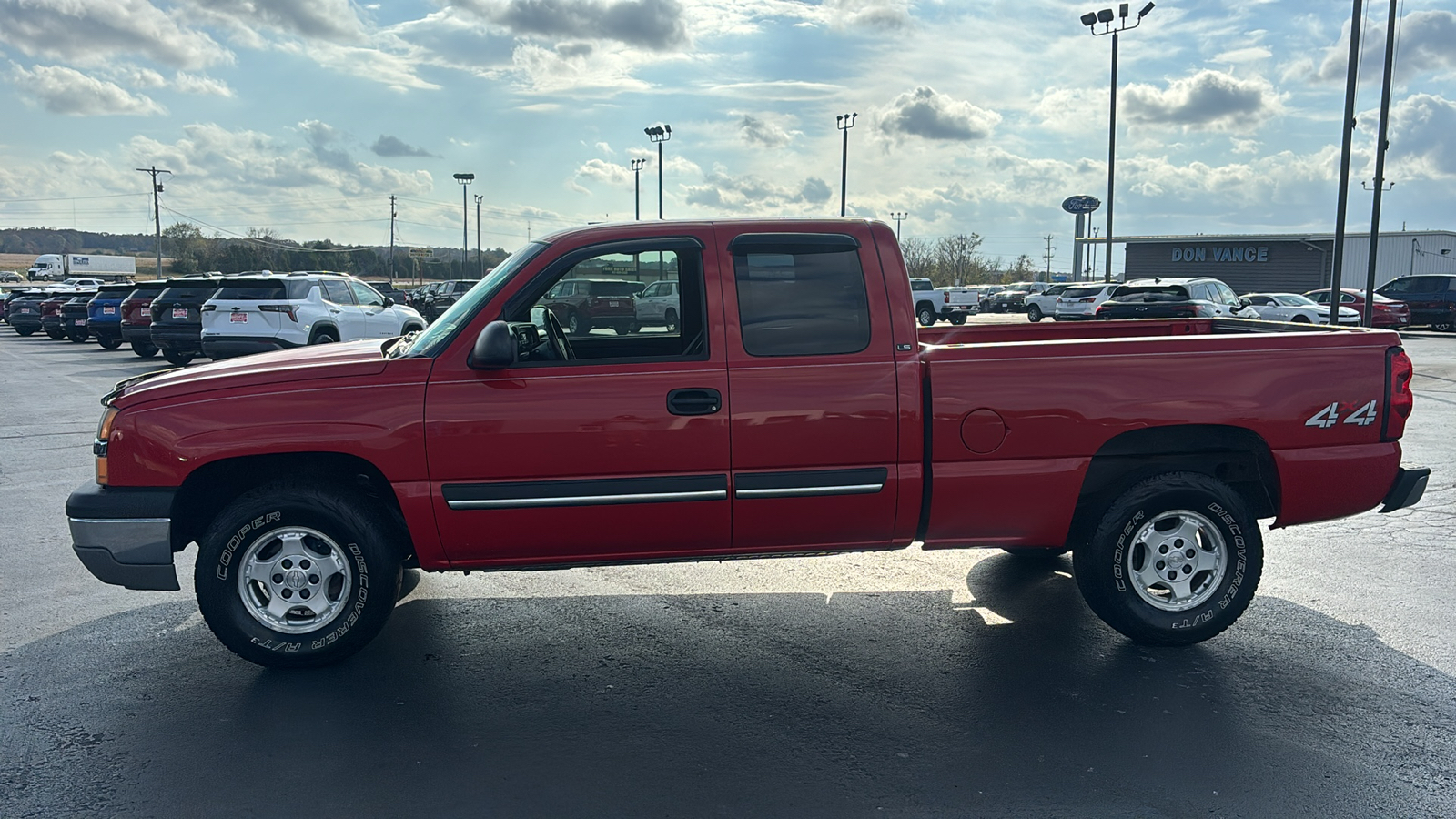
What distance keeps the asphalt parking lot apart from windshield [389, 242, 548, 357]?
1.43 meters

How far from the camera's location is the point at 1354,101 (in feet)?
70.6

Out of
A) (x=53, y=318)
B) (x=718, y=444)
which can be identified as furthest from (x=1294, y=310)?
(x=53, y=318)

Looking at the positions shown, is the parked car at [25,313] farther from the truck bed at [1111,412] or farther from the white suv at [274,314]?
the truck bed at [1111,412]

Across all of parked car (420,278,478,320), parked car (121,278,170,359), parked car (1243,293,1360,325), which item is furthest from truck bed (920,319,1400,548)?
parked car (1243,293,1360,325)

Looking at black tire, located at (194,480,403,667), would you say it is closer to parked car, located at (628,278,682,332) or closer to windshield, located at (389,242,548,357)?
windshield, located at (389,242,548,357)

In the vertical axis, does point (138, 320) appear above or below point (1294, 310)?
below

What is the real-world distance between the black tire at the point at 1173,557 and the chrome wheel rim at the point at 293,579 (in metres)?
3.44

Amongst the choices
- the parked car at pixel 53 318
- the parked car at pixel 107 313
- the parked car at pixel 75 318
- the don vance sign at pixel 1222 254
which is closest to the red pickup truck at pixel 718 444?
the parked car at pixel 107 313

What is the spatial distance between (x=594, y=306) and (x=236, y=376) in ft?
5.31

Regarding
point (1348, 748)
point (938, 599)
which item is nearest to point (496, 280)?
point (938, 599)

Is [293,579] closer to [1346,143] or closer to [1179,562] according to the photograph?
[1179,562]

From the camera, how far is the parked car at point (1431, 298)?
3381 cm

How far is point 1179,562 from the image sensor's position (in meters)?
4.98

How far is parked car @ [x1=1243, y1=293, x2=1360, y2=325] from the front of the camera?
99.9 feet
